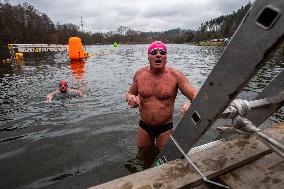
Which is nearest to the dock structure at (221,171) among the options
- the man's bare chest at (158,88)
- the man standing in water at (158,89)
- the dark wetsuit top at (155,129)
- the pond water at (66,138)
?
the pond water at (66,138)

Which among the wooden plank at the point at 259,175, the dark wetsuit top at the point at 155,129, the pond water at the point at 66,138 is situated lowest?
the pond water at the point at 66,138

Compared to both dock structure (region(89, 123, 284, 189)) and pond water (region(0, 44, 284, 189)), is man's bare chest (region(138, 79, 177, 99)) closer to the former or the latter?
pond water (region(0, 44, 284, 189))

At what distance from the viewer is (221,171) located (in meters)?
1.90

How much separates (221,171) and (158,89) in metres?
2.96

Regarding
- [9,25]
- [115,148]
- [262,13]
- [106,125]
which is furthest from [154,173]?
[9,25]

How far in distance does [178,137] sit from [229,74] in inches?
28.5

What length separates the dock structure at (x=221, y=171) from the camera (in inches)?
69.4

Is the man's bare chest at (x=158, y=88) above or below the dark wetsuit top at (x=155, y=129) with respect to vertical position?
above

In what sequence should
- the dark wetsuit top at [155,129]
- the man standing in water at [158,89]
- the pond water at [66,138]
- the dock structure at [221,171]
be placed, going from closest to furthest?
the dock structure at [221,171], the man standing in water at [158,89], the dark wetsuit top at [155,129], the pond water at [66,138]

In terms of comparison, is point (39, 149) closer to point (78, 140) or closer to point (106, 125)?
point (78, 140)

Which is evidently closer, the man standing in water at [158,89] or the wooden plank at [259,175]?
the wooden plank at [259,175]

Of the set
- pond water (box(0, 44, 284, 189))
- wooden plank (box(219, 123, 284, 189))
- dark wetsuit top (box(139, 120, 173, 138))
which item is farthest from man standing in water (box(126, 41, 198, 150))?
wooden plank (box(219, 123, 284, 189))

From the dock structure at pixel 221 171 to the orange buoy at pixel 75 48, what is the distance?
26.4m

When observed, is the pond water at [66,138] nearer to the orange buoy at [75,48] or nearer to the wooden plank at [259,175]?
the wooden plank at [259,175]
